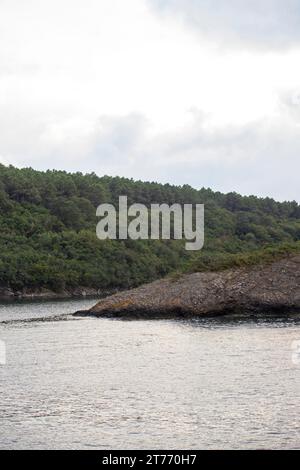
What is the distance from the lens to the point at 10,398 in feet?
115

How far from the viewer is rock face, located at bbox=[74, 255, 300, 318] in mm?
74062

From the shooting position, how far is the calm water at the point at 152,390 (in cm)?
2770

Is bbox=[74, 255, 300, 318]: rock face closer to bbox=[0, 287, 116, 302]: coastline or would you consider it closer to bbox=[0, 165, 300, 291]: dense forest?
bbox=[0, 287, 116, 302]: coastline

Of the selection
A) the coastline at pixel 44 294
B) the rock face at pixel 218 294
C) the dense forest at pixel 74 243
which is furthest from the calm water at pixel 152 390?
the dense forest at pixel 74 243

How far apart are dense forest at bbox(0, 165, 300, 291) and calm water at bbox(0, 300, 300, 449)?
91.1 m

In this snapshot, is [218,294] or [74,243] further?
[74,243]

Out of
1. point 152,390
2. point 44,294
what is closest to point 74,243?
point 44,294

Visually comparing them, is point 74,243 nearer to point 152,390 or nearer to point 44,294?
point 44,294

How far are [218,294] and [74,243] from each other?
96596 millimetres

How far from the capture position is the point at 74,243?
16950cm

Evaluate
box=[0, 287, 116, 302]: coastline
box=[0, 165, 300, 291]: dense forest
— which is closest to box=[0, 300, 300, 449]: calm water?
box=[0, 287, 116, 302]: coastline

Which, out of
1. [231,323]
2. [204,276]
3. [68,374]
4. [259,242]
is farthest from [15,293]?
[68,374]

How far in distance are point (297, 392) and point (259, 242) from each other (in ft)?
490
